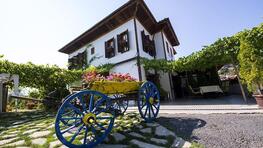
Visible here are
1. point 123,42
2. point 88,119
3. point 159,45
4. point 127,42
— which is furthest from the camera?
point 159,45

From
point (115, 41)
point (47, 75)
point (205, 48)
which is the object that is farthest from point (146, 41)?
point (47, 75)

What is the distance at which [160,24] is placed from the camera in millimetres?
12406

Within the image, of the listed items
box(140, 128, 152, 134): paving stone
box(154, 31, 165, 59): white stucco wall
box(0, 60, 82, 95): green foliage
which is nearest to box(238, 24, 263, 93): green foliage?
box(140, 128, 152, 134): paving stone

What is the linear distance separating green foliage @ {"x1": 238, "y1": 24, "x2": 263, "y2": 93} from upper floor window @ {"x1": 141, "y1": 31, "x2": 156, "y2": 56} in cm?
613

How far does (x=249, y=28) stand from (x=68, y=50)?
1459cm

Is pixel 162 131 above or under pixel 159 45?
under

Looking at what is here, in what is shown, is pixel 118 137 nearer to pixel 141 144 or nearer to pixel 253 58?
pixel 141 144

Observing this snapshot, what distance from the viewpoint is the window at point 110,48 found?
11.3m

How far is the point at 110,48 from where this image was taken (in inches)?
445

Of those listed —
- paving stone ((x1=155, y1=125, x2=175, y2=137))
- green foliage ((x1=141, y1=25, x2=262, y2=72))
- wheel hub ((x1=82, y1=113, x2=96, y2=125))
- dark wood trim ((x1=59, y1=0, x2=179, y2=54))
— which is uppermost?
dark wood trim ((x1=59, y1=0, x2=179, y2=54))

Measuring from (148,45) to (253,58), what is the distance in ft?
23.8

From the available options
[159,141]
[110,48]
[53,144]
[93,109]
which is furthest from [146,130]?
[110,48]

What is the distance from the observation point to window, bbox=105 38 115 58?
37.0 ft

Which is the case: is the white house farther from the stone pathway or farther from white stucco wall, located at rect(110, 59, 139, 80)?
the stone pathway
